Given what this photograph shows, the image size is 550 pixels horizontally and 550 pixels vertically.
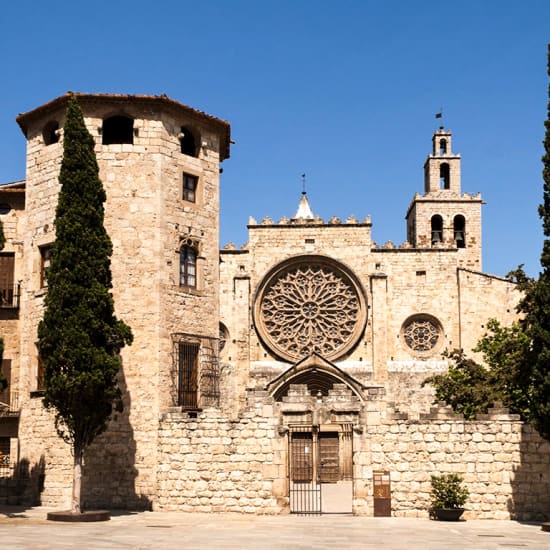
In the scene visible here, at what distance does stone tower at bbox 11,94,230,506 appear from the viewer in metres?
22.5

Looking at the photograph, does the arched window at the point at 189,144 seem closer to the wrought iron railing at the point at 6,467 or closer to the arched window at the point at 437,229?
the wrought iron railing at the point at 6,467

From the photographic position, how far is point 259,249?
4034cm

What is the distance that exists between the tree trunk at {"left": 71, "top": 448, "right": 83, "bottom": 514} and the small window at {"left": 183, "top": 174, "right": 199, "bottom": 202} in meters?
8.05

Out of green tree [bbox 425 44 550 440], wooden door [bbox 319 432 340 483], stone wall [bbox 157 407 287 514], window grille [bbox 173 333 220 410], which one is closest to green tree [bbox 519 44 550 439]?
green tree [bbox 425 44 550 440]

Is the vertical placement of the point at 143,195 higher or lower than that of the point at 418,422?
higher

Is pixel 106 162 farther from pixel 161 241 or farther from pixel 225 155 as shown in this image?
pixel 225 155

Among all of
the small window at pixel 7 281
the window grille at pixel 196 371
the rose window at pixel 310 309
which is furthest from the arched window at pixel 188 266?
the rose window at pixel 310 309

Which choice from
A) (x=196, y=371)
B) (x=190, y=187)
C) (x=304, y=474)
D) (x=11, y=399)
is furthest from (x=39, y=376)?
(x=304, y=474)

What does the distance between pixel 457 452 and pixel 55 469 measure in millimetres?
10171

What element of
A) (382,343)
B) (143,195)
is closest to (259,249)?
(382,343)

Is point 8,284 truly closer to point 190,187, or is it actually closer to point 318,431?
point 190,187

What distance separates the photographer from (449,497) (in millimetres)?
19562

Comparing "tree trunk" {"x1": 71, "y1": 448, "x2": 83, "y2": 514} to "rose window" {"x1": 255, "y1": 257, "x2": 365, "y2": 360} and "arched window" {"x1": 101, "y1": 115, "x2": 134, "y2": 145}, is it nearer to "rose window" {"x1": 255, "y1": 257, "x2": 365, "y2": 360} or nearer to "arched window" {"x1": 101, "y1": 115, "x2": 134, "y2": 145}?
"arched window" {"x1": 101, "y1": 115, "x2": 134, "y2": 145}

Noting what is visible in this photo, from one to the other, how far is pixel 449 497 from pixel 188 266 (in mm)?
9526
